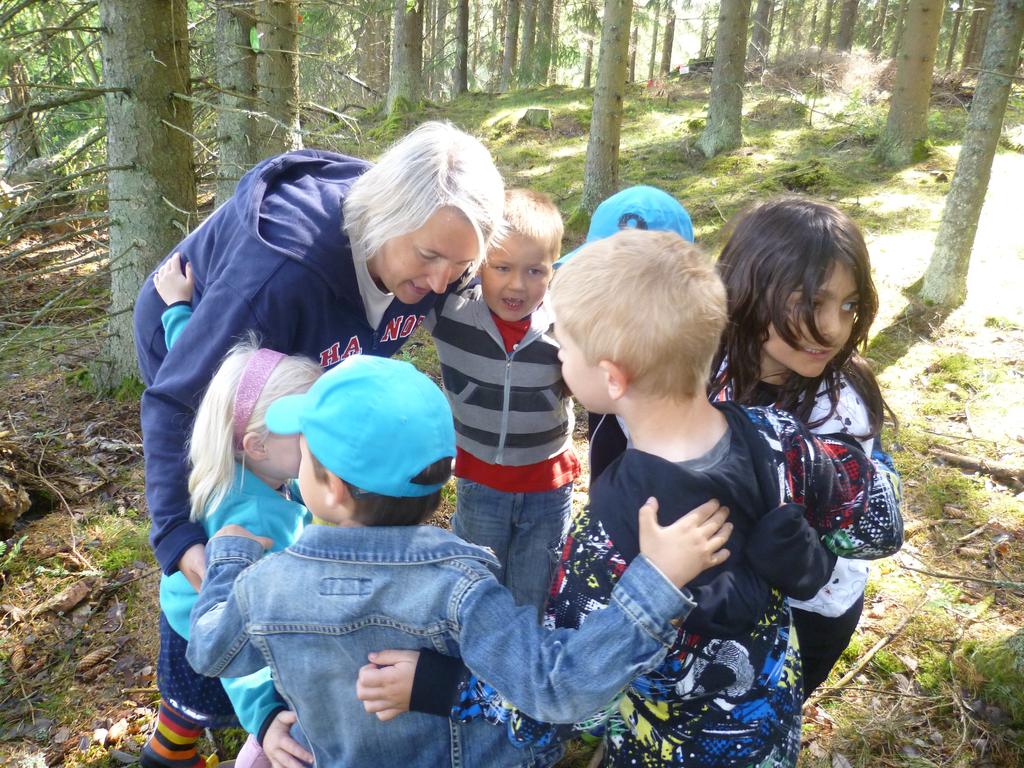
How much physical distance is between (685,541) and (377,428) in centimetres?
66

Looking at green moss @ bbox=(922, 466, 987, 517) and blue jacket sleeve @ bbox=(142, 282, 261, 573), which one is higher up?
blue jacket sleeve @ bbox=(142, 282, 261, 573)

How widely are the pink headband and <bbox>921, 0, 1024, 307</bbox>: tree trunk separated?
5928mm

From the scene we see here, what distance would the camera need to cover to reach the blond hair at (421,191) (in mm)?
2016

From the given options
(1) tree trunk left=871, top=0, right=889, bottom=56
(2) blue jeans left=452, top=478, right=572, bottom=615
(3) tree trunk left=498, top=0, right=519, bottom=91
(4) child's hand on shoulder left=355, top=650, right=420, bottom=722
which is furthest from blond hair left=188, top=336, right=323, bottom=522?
(1) tree trunk left=871, top=0, right=889, bottom=56

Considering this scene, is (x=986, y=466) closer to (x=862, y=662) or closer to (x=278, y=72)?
(x=862, y=662)

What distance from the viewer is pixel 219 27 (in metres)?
5.71

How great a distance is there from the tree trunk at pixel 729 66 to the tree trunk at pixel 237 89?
24.0 ft

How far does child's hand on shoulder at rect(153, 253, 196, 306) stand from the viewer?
228 cm

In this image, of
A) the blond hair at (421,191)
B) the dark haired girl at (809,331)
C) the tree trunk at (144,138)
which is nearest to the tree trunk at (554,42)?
the tree trunk at (144,138)

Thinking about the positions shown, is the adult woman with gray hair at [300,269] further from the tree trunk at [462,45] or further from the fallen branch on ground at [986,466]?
the tree trunk at [462,45]

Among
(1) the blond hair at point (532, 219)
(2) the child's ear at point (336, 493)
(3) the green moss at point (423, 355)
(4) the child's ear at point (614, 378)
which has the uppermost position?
(1) the blond hair at point (532, 219)

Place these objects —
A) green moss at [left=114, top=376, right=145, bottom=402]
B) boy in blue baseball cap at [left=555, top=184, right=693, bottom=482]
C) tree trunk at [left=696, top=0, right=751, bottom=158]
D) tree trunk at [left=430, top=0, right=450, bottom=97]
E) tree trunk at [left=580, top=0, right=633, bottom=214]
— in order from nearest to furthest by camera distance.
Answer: boy in blue baseball cap at [left=555, top=184, right=693, bottom=482]
green moss at [left=114, top=376, right=145, bottom=402]
tree trunk at [left=580, top=0, right=633, bottom=214]
tree trunk at [left=696, top=0, right=751, bottom=158]
tree trunk at [left=430, top=0, right=450, bottom=97]

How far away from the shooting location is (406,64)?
47.6ft

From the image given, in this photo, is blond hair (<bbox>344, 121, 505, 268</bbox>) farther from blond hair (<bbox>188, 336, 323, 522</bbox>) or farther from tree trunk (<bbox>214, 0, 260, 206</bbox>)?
tree trunk (<bbox>214, 0, 260, 206</bbox>)
